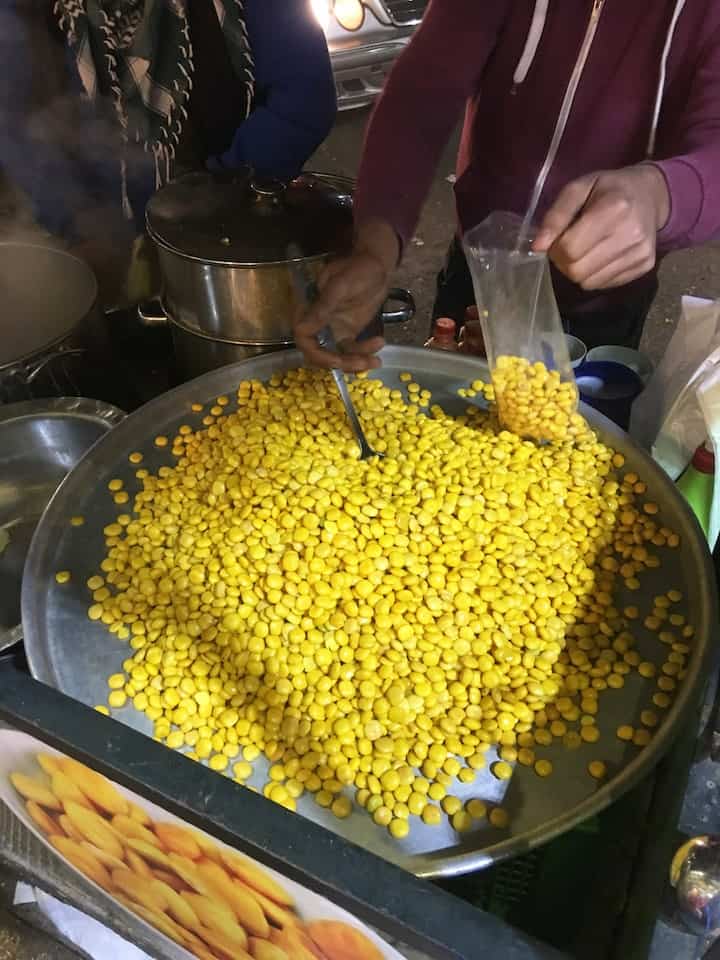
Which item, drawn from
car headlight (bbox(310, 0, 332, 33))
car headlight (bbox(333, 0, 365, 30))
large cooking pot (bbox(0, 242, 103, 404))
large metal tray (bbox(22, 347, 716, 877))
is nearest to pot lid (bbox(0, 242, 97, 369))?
large cooking pot (bbox(0, 242, 103, 404))

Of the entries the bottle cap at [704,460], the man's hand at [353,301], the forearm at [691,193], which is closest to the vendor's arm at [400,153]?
the man's hand at [353,301]

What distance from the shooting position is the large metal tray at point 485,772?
0.91 metres

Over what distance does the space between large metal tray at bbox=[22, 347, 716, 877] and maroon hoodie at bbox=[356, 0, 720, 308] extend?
0.35 meters

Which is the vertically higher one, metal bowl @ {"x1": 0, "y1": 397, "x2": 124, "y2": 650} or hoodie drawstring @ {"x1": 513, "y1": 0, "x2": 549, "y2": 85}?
hoodie drawstring @ {"x1": 513, "y1": 0, "x2": 549, "y2": 85}

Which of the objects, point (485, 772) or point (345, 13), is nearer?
point (485, 772)

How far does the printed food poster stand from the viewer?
20.9 inches

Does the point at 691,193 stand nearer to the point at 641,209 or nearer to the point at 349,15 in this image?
the point at 641,209

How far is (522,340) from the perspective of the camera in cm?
131

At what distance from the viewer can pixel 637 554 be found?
120 centimetres

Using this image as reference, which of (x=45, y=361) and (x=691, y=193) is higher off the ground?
(x=691, y=193)

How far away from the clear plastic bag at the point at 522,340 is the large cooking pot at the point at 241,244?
26 cm

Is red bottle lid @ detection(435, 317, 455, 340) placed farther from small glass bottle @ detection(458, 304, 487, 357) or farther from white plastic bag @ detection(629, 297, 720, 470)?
white plastic bag @ detection(629, 297, 720, 470)

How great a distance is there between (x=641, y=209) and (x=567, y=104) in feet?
1.31

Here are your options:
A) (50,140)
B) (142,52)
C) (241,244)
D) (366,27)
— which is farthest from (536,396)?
(366,27)
